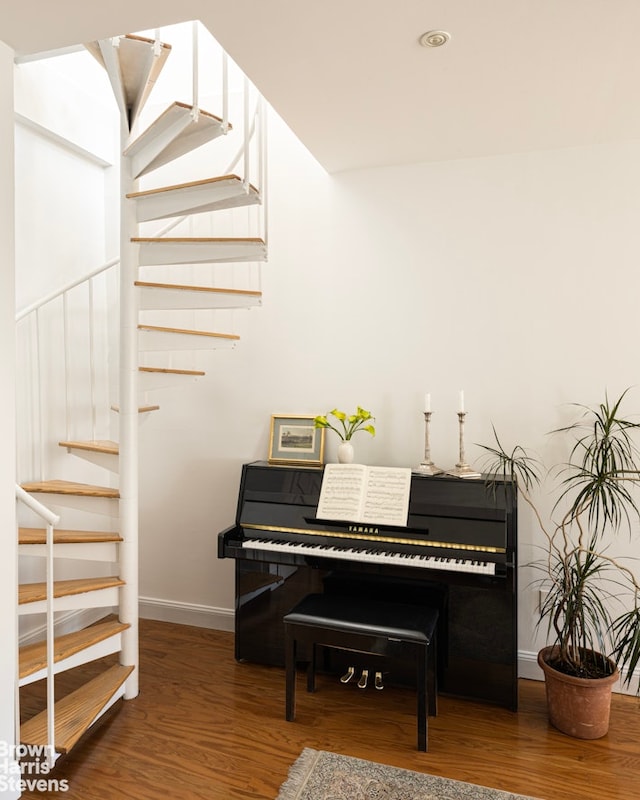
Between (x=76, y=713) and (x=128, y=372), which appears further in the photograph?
(x=128, y=372)

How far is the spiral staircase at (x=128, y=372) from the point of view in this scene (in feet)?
7.64

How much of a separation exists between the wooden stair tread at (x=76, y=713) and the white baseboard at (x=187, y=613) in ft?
2.75

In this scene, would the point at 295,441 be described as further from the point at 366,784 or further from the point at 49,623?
the point at 366,784

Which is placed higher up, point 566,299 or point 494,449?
point 566,299

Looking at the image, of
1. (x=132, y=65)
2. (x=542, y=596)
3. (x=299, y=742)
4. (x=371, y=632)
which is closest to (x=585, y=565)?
(x=542, y=596)

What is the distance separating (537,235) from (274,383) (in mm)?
1673

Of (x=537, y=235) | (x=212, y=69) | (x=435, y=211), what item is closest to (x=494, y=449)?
(x=537, y=235)

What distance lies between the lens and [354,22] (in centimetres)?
190

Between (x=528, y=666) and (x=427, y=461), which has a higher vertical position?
(x=427, y=461)

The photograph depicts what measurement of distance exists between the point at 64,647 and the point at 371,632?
4.48 ft

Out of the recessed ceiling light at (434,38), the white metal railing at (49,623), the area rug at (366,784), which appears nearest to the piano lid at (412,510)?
the area rug at (366,784)

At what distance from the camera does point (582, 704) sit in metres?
2.47

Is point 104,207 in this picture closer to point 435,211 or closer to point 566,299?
point 435,211

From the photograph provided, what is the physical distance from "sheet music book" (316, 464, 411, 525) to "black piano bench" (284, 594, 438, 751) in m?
0.40
